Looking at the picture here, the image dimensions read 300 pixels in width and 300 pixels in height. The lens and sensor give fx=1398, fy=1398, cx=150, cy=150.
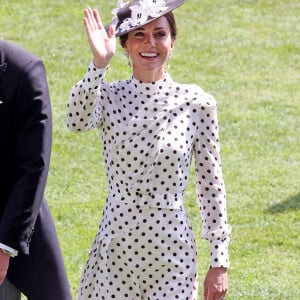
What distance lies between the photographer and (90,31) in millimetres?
5844

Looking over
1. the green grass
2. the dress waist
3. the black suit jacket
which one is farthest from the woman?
the green grass

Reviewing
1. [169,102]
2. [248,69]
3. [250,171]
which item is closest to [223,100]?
[248,69]

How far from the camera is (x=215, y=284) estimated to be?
20.0 feet

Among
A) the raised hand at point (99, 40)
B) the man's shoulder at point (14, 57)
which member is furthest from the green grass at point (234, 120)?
the man's shoulder at point (14, 57)

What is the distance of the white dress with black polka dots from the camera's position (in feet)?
19.7

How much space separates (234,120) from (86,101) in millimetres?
7499

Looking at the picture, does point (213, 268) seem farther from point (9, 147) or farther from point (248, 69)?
point (248, 69)

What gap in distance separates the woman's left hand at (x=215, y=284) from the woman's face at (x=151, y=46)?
908 millimetres

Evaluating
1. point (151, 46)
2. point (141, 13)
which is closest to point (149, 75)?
point (151, 46)

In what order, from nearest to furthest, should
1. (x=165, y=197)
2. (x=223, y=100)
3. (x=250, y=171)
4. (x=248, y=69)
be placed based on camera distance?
(x=165, y=197) < (x=250, y=171) < (x=223, y=100) < (x=248, y=69)

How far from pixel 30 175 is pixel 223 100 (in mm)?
8518

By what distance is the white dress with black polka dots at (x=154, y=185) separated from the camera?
6.00 metres

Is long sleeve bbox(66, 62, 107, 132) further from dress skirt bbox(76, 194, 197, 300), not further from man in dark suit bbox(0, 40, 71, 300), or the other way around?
dress skirt bbox(76, 194, 197, 300)

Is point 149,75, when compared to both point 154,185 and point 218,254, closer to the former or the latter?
point 154,185
